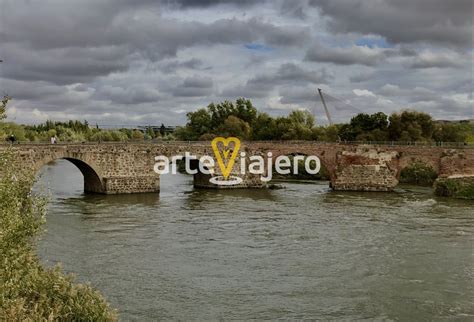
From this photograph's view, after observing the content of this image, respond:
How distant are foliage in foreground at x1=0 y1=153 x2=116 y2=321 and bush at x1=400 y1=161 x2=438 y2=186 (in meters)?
50.7

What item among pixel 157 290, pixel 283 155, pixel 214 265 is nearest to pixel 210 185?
pixel 283 155

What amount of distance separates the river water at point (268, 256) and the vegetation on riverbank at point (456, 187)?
3.31 metres

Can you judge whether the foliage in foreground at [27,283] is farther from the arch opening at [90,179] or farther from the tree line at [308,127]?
the tree line at [308,127]

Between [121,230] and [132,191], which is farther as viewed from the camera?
[132,191]

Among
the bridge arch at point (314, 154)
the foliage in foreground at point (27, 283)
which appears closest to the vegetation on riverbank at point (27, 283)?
the foliage in foreground at point (27, 283)

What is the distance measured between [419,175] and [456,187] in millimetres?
13341

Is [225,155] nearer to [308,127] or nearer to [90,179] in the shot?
[90,179]

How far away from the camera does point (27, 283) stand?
15.4m

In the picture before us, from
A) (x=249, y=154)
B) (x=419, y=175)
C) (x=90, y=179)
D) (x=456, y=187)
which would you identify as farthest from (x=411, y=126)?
(x=90, y=179)

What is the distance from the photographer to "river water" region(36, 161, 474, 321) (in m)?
20.8

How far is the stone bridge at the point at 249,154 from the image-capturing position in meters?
47.7

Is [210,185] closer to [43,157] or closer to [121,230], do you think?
[43,157]

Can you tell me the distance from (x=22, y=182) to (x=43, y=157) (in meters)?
26.7

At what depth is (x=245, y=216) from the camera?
39.2 metres
